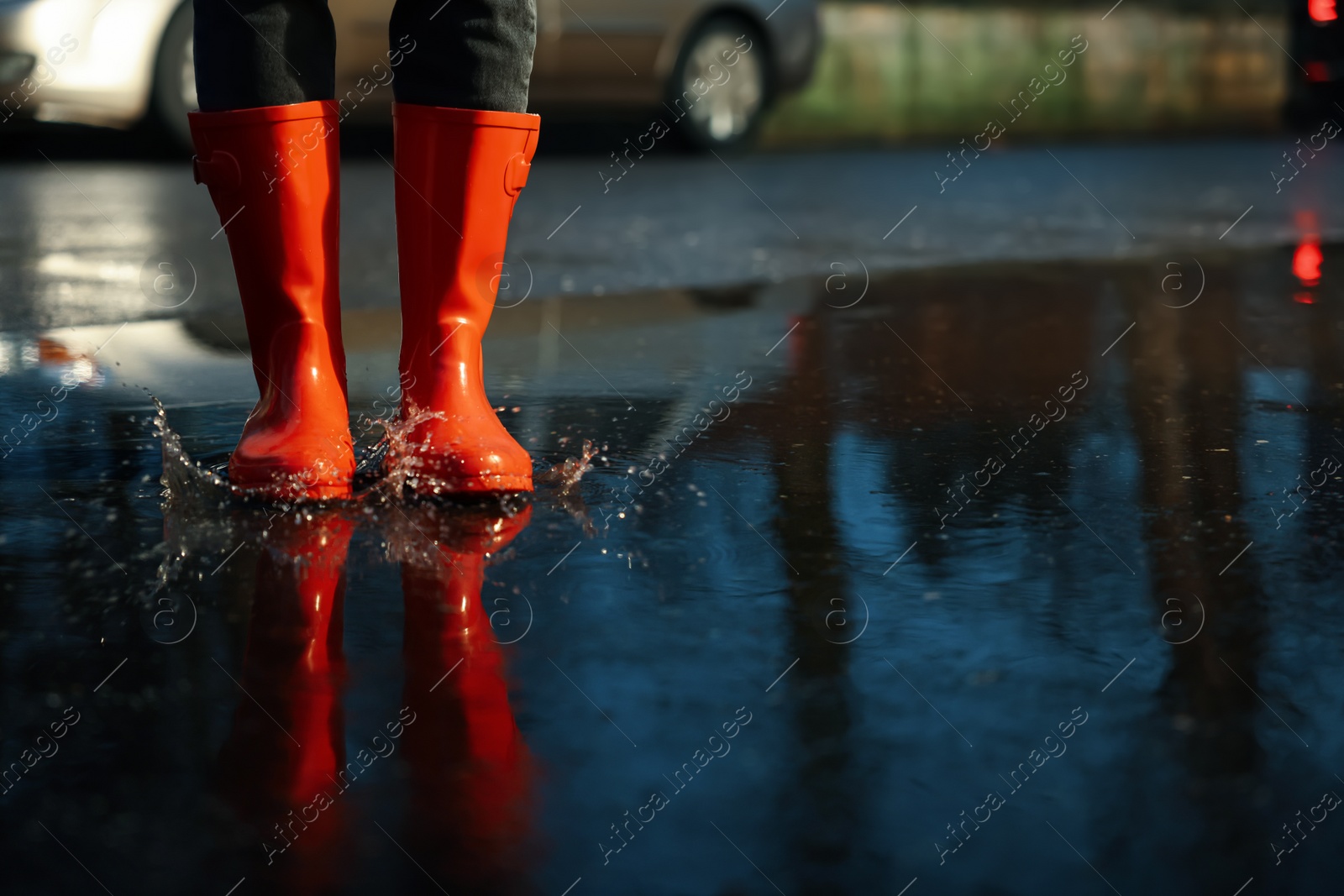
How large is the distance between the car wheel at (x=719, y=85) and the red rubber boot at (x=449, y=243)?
6.47 meters

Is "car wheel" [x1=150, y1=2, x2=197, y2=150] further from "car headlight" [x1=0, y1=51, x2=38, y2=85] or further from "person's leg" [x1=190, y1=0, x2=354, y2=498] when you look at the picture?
"person's leg" [x1=190, y1=0, x2=354, y2=498]

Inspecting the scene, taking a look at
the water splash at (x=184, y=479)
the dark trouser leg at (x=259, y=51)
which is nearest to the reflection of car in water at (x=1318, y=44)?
the dark trouser leg at (x=259, y=51)

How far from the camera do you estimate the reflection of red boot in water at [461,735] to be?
1.11 m

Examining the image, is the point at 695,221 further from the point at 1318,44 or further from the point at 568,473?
the point at 1318,44

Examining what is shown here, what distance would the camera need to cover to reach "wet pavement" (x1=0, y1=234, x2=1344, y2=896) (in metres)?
1.12

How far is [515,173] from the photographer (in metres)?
2.18

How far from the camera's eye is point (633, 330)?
10.9ft

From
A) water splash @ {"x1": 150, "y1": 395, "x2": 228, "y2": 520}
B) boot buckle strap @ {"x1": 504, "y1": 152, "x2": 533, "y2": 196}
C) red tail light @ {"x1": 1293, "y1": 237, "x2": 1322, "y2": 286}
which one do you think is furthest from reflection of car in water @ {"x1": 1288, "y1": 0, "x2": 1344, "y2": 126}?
water splash @ {"x1": 150, "y1": 395, "x2": 228, "y2": 520}

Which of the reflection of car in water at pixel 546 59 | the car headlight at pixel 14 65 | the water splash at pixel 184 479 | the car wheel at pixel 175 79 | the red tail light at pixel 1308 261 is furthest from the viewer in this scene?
the car wheel at pixel 175 79

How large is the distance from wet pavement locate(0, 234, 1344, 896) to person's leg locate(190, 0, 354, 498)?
17 cm

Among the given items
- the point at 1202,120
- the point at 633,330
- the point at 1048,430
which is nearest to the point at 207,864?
the point at 1048,430

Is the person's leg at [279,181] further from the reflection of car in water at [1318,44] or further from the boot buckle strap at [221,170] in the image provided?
the reflection of car in water at [1318,44]

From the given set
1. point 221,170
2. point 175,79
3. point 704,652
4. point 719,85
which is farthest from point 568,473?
point 719,85

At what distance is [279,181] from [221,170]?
0.08m
